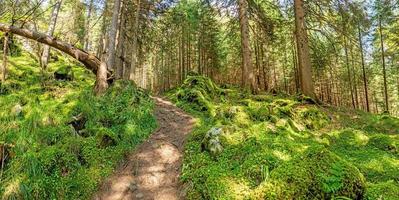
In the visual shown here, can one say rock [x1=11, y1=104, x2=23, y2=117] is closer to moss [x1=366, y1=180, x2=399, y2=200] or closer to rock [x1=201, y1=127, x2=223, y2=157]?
rock [x1=201, y1=127, x2=223, y2=157]

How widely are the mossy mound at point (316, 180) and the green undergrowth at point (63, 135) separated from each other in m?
3.21

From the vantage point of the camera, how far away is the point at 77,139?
20.6 ft

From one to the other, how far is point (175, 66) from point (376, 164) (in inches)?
1111

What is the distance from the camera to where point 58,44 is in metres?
9.84

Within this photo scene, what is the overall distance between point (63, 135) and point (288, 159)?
456cm

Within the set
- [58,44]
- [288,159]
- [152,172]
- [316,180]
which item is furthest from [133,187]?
[58,44]

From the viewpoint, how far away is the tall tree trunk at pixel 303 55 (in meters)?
12.5

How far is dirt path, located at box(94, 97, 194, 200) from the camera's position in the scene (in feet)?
17.5

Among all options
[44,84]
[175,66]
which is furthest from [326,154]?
[175,66]

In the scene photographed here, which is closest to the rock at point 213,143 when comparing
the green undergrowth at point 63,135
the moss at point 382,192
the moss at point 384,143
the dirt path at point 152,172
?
the dirt path at point 152,172

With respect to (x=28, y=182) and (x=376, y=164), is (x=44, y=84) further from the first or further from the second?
(x=376, y=164)

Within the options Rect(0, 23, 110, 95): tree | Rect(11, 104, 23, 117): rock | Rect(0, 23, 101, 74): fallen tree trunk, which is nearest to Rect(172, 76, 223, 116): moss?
Rect(0, 23, 110, 95): tree

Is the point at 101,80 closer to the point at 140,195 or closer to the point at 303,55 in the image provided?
the point at 140,195

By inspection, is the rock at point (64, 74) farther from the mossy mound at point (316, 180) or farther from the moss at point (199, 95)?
the mossy mound at point (316, 180)
